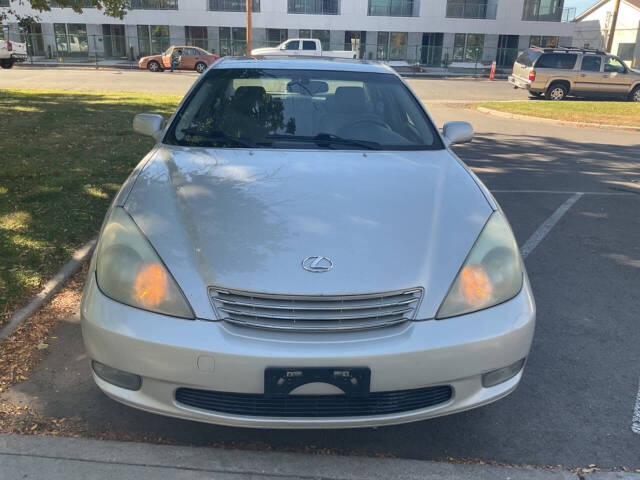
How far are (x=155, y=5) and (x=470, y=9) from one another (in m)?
23.2

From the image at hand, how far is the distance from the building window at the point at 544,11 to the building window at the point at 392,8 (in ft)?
28.5

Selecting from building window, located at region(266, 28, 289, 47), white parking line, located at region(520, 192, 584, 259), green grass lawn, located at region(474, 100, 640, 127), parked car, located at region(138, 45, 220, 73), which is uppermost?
building window, located at region(266, 28, 289, 47)

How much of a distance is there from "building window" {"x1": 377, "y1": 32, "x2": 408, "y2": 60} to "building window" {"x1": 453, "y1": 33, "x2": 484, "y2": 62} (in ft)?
12.6

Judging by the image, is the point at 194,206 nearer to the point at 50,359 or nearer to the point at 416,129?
the point at 50,359

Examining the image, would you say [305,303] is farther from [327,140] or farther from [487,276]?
[327,140]

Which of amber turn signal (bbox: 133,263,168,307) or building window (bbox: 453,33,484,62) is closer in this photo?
amber turn signal (bbox: 133,263,168,307)

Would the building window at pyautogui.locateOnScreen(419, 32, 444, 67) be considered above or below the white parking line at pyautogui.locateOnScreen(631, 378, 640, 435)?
above

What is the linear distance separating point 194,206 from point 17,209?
3.39 metres

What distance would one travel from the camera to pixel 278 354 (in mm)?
2102

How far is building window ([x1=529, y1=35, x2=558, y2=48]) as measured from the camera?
1700 inches

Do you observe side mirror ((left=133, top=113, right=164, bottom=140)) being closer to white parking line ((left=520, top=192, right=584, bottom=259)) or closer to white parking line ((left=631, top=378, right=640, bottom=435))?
white parking line ((left=520, top=192, right=584, bottom=259))

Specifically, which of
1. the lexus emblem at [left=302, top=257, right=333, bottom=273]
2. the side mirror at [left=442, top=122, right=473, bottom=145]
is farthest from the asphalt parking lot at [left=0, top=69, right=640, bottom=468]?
the side mirror at [left=442, top=122, right=473, bottom=145]

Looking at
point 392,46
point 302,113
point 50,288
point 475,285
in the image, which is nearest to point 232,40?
point 392,46

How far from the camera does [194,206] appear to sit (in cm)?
271
